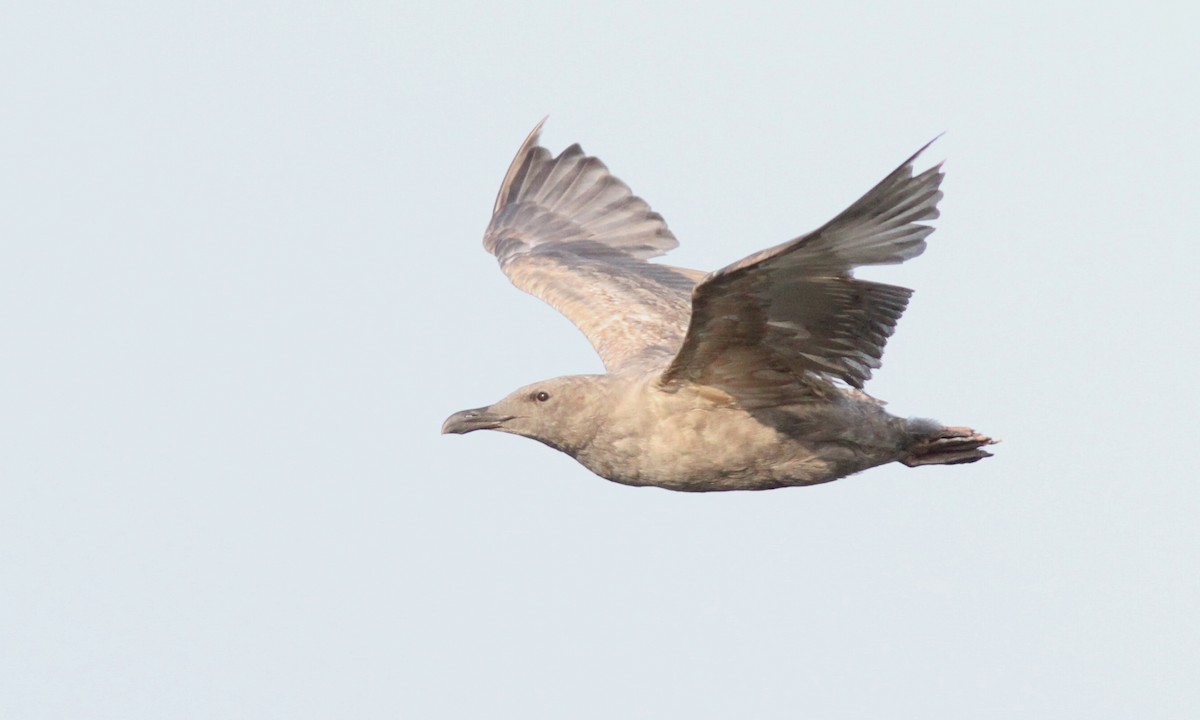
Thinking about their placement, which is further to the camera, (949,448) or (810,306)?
(949,448)

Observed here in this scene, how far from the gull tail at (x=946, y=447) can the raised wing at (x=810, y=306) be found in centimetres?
97

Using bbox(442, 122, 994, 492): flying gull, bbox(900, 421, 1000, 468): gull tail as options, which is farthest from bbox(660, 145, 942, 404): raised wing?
bbox(900, 421, 1000, 468): gull tail

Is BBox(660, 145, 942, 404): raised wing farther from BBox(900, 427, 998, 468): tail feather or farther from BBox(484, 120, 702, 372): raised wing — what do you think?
BBox(484, 120, 702, 372): raised wing

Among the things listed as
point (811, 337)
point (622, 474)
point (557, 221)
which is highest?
point (557, 221)

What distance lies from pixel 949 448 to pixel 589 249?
4.24 metres

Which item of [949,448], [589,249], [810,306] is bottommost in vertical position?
[949,448]

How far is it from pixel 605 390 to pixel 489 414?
0.78 m

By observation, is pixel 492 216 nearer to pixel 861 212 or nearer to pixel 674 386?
pixel 674 386

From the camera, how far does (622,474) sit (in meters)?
10.8

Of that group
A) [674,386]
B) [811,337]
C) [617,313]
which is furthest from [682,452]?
[617,313]

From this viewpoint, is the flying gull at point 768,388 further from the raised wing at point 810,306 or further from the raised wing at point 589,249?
the raised wing at point 589,249

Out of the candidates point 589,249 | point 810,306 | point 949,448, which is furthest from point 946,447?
point 589,249

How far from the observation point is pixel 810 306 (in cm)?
1009

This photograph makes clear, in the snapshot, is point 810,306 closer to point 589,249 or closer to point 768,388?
point 768,388
